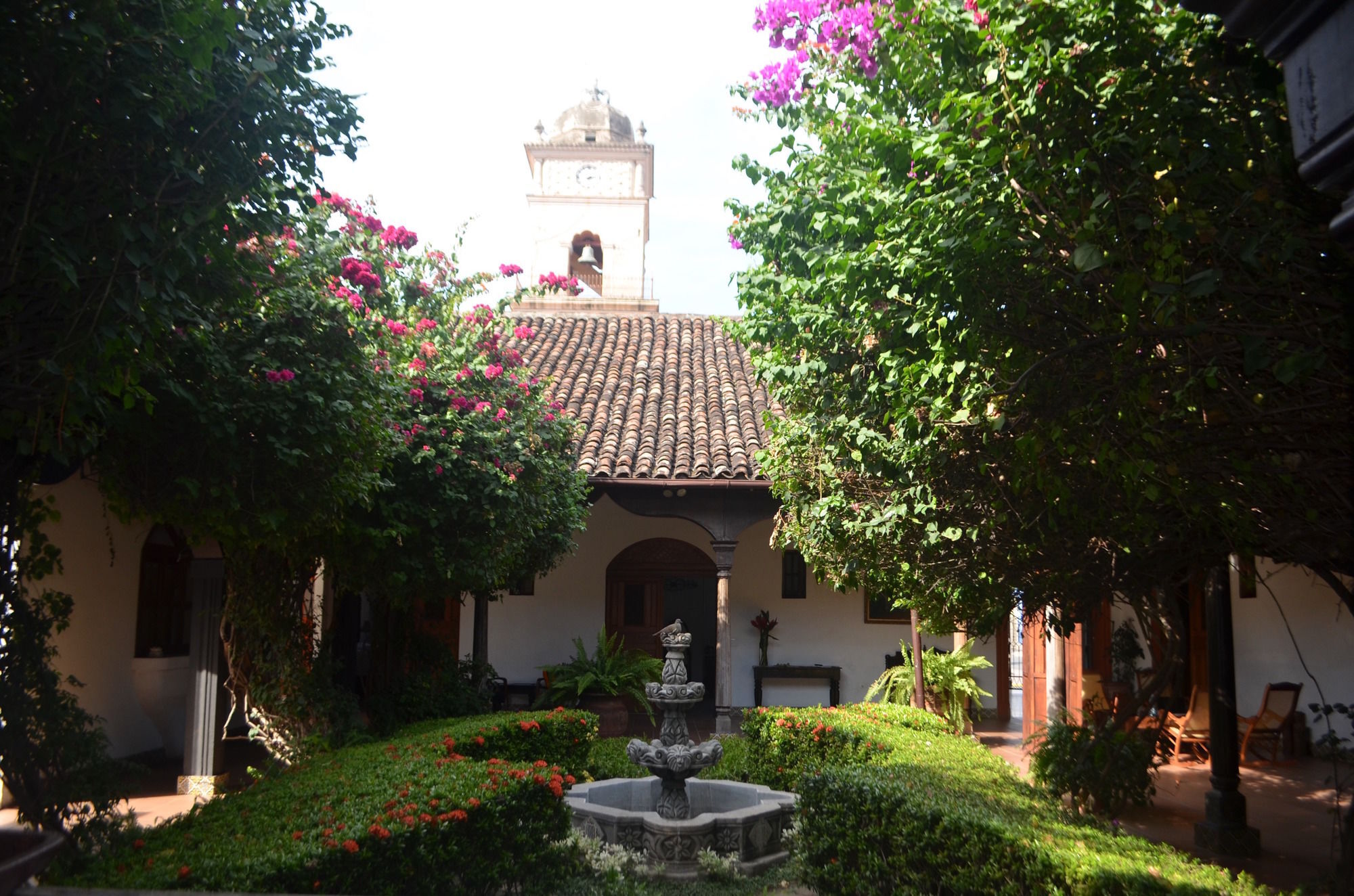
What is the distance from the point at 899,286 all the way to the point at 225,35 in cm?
271

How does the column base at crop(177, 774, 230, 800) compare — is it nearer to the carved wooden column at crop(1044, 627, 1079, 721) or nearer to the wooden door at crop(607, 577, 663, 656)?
the wooden door at crop(607, 577, 663, 656)

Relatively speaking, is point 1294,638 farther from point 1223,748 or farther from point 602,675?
point 602,675

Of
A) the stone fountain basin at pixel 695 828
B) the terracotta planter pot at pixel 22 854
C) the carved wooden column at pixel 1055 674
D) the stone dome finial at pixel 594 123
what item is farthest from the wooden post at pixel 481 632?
the stone dome finial at pixel 594 123

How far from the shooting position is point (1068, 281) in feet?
12.4

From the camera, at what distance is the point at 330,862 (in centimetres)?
444

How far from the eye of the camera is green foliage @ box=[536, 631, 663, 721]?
1277 cm

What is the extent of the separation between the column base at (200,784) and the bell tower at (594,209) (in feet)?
48.4

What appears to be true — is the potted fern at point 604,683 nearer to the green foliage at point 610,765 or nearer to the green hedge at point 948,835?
the green foliage at point 610,765

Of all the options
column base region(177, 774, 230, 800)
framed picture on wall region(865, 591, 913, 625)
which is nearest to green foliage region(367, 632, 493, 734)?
column base region(177, 774, 230, 800)

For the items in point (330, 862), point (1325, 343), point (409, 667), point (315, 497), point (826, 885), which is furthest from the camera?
point (409, 667)

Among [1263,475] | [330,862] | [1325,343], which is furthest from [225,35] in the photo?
[1263,475]

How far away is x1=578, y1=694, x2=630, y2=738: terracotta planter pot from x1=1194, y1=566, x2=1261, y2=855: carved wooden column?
705cm

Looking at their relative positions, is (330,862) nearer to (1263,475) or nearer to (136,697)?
(1263,475)

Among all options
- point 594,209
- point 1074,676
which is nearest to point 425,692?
point 1074,676
